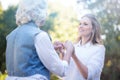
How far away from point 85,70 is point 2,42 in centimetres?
738

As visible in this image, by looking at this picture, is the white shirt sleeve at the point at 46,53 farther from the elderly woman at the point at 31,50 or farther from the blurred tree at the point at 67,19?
the blurred tree at the point at 67,19

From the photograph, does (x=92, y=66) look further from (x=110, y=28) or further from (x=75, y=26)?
(x=75, y=26)

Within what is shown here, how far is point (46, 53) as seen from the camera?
2803 mm

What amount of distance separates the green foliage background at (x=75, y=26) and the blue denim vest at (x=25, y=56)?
5454 millimetres

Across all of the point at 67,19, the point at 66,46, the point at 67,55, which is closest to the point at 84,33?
the point at 66,46

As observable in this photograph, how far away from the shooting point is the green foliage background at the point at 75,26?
11.1m

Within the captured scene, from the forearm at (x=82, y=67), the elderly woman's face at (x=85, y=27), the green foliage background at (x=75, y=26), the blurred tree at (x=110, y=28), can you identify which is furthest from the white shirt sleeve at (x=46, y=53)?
the blurred tree at (x=110, y=28)

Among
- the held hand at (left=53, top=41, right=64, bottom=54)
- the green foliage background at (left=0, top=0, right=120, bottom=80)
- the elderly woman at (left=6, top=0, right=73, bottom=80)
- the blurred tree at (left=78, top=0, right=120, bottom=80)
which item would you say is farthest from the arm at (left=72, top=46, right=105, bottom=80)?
the blurred tree at (left=78, top=0, right=120, bottom=80)

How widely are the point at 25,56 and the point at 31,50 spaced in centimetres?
5

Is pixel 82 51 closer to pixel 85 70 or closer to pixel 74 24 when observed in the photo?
pixel 85 70

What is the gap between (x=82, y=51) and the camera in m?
3.73

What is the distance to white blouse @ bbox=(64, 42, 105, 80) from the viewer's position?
3.57 metres

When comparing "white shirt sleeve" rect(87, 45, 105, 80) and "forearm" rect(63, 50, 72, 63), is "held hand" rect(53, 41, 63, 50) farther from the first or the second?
"white shirt sleeve" rect(87, 45, 105, 80)

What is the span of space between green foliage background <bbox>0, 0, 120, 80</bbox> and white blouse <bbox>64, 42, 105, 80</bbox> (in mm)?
4735
